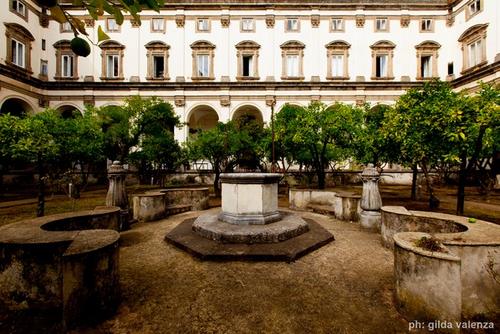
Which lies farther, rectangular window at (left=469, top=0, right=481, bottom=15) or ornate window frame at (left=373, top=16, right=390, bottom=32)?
ornate window frame at (left=373, top=16, right=390, bottom=32)

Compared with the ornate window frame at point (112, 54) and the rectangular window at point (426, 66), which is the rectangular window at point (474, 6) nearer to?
the rectangular window at point (426, 66)

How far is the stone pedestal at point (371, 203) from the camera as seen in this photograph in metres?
6.50

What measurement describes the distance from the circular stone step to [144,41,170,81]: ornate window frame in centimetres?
2007

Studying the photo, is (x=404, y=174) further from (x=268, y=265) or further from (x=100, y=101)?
(x=100, y=101)

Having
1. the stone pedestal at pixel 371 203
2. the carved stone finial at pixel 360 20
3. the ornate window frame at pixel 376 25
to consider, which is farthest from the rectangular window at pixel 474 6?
the stone pedestal at pixel 371 203

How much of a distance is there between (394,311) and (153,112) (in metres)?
15.6

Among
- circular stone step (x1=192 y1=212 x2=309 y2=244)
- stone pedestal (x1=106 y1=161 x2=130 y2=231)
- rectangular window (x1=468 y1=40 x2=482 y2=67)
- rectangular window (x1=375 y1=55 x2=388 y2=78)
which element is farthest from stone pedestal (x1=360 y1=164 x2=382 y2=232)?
rectangular window (x1=468 y1=40 x2=482 y2=67)

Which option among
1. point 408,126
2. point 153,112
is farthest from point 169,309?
point 153,112

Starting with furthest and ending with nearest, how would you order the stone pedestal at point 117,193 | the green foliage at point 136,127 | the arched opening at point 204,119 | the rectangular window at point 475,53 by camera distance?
the arched opening at point 204,119 < the rectangular window at point 475,53 < the green foliage at point 136,127 < the stone pedestal at point 117,193

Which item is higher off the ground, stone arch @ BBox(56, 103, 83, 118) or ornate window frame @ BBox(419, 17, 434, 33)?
ornate window frame @ BBox(419, 17, 434, 33)

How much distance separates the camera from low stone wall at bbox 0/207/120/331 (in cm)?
274

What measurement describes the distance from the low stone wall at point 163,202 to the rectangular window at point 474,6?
27.2 meters

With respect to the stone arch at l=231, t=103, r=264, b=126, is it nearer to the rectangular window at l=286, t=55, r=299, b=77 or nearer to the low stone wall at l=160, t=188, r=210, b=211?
the rectangular window at l=286, t=55, r=299, b=77

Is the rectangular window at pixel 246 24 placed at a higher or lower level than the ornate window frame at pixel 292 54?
higher
